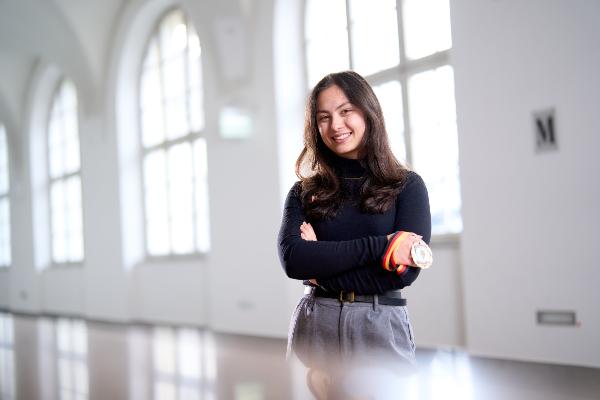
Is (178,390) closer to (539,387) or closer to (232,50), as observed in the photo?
(539,387)

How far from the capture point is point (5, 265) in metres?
18.5

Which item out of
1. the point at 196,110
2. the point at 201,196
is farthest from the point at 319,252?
the point at 196,110

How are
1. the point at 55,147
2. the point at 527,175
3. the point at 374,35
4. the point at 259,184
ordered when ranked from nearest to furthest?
the point at 527,175 < the point at 374,35 < the point at 259,184 < the point at 55,147

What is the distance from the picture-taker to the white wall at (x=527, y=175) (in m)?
5.20

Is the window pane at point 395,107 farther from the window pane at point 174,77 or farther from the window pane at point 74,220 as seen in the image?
the window pane at point 74,220

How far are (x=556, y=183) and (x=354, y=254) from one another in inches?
160

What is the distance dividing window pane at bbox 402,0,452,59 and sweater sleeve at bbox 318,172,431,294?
5141 mm

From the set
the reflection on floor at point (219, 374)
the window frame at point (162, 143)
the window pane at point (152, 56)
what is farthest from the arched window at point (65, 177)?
the reflection on floor at point (219, 374)

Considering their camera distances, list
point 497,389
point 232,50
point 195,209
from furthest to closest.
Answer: point 195,209
point 232,50
point 497,389

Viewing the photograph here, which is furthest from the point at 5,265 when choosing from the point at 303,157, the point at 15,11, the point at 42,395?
the point at 303,157

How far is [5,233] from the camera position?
18.3 m

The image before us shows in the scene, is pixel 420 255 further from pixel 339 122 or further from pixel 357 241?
pixel 339 122

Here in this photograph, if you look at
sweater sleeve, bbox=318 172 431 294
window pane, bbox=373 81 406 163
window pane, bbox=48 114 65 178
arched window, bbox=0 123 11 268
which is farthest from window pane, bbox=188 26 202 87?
arched window, bbox=0 123 11 268

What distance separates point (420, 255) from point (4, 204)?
18655 millimetres
